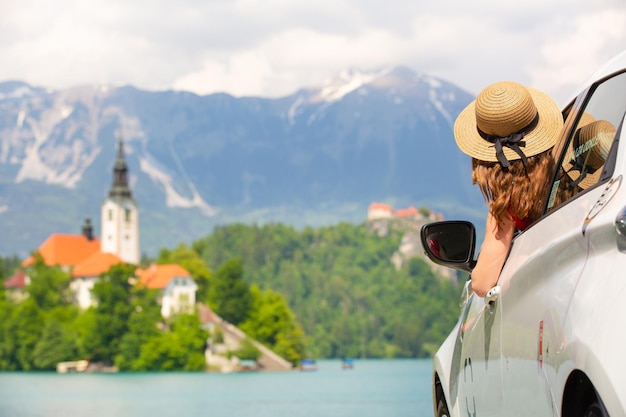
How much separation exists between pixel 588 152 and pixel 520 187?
28 cm

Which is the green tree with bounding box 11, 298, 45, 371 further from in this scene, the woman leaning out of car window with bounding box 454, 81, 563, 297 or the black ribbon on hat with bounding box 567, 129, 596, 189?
the black ribbon on hat with bounding box 567, 129, 596, 189

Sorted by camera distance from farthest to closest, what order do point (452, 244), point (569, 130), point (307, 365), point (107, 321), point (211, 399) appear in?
point (307, 365), point (107, 321), point (211, 399), point (452, 244), point (569, 130)

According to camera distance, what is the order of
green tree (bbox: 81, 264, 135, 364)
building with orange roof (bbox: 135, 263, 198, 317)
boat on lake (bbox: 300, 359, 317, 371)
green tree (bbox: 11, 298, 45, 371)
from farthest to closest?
1. building with orange roof (bbox: 135, 263, 198, 317)
2. boat on lake (bbox: 300, 359, 317, 371)
3. green tree (bbox: 11, 298, 45, 371)
4. green tree (bbox: 81, 264, 135, 364)

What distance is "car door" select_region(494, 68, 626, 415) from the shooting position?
9.70 feet

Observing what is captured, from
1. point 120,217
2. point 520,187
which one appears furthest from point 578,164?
point 120,217

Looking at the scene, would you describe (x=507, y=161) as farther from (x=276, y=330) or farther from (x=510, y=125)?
(x=276, y=330)

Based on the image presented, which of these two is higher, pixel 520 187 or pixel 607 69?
pixel 607 69

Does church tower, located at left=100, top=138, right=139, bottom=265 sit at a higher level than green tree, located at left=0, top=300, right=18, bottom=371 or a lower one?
higher

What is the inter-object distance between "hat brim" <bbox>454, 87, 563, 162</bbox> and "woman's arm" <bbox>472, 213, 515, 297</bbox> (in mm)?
220

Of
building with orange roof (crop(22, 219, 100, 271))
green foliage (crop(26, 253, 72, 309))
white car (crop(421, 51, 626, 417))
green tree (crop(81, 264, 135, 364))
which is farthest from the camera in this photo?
building with orange roof (crop(22, 219, 100, 271))

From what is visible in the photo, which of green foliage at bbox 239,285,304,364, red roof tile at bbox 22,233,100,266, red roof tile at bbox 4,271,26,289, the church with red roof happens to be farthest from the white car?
red roof tile at bbox 22,233,100,266

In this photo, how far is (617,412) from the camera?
94.9 inches

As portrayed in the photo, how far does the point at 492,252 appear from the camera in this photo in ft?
12.7

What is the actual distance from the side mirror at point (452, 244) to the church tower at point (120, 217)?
164947 millimetres
